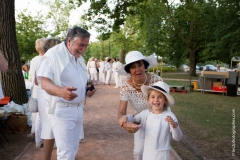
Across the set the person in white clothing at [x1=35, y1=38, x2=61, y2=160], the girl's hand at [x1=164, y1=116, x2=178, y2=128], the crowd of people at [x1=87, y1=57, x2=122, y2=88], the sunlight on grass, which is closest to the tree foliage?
the crowd of people at [x1=87, y1=57, x2=122, y2=88]

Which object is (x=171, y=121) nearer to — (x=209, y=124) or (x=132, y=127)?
(x=132, y=127)

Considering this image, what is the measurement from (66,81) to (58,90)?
0.46m

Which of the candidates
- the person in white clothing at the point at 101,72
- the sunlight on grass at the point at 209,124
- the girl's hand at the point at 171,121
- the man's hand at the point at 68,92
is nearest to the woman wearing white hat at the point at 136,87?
the girl's hand at the point at 171,121

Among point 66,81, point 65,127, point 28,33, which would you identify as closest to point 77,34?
point 66,81

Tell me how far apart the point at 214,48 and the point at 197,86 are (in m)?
14.6

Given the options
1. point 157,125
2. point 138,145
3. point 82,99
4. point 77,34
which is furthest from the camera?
point 82,99

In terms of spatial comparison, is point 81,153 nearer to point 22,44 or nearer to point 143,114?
point 143,114

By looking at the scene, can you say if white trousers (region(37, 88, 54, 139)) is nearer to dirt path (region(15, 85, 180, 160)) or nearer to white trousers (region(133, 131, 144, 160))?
dirt path (region(15, 85, 180, 160))

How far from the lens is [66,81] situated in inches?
125

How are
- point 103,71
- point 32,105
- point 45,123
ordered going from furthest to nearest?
point 103,71 → point 32,105 → point 45,123

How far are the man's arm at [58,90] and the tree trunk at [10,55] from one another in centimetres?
502

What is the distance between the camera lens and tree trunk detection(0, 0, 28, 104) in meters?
7.54

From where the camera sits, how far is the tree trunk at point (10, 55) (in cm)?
754

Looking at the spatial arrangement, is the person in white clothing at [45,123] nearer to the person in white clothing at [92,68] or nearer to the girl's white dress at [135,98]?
the girl's white dress at [135,98]
